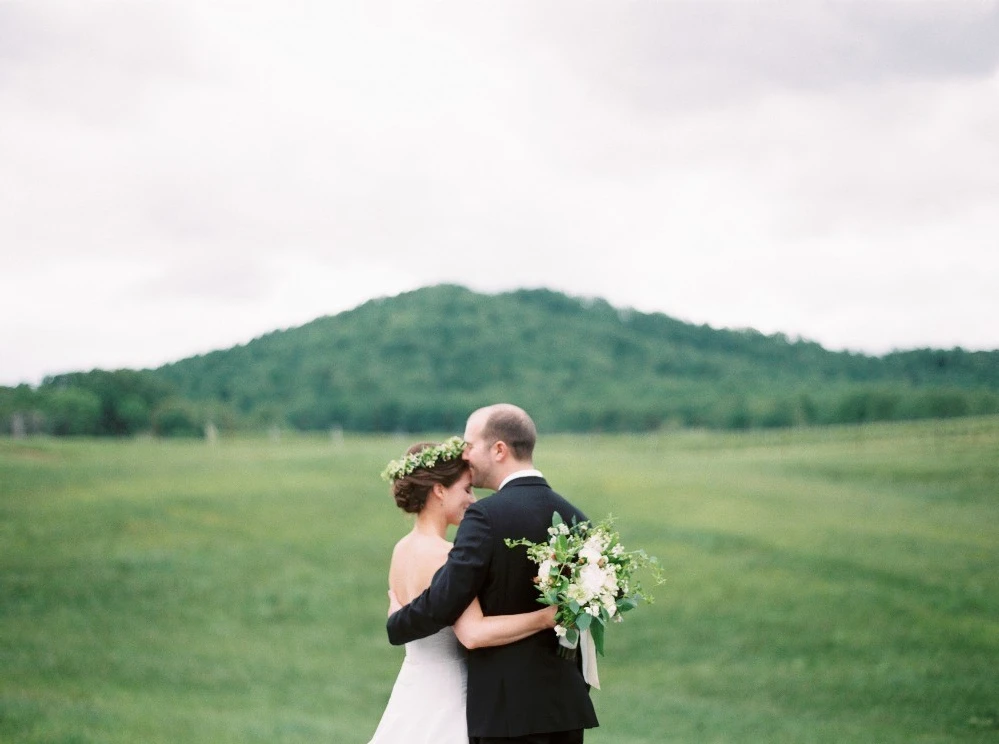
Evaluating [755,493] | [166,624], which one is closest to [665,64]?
[755,493]

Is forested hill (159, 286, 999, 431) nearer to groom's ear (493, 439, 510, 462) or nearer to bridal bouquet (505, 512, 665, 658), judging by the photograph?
bridal bouquet (505, 512, 665, 658)

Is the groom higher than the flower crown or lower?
lower

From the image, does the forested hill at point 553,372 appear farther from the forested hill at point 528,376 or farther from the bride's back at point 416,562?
the bride's back at point 416,562

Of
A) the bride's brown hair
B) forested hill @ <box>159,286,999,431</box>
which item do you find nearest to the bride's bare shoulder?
the bride's brown hair

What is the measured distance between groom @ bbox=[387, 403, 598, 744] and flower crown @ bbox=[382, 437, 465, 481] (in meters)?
0.18

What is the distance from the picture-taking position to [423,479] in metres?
3.97

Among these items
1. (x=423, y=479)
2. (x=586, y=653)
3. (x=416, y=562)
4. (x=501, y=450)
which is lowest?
(x=586, y=653)

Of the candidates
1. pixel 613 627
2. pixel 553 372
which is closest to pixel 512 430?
pixel 613 627

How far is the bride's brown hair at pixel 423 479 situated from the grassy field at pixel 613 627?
219 inches

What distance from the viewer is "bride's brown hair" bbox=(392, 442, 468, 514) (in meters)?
3.95

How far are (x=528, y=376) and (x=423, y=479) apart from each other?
183 ft

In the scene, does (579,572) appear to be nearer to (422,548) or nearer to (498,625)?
(498,625)

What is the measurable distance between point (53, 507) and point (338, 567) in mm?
5855

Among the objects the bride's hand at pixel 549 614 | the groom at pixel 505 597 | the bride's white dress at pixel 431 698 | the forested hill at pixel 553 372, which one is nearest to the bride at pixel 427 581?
the bride's white dress at pixel 431 698
